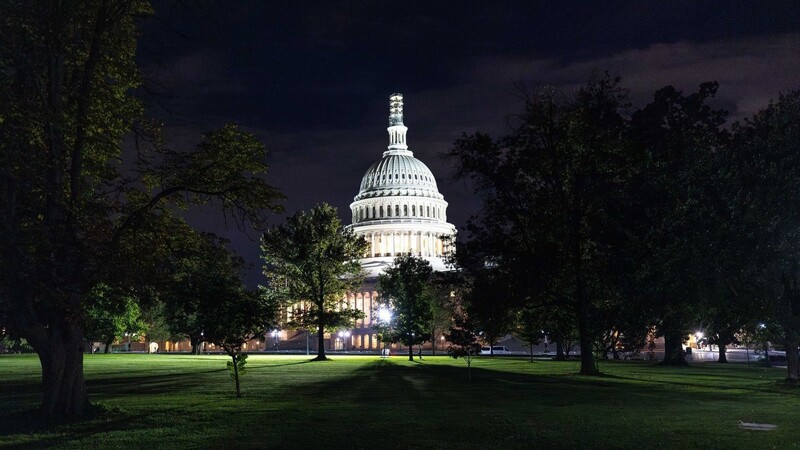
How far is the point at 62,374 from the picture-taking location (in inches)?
804

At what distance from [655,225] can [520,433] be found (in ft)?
82.1

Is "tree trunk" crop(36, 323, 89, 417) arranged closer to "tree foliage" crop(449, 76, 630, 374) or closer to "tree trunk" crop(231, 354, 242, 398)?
"tree trunk" crop(231, 354, 242, 398)

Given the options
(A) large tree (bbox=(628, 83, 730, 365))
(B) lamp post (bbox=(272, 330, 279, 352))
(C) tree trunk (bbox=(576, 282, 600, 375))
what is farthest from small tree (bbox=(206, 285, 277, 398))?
(B) lamp post (bbox=(272, 330, 279, 352))

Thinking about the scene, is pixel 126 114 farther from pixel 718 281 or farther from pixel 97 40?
pixel 718 281

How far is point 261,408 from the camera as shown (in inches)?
888

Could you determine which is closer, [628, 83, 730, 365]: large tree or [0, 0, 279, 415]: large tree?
[0, 0, 279, 415]: large tree

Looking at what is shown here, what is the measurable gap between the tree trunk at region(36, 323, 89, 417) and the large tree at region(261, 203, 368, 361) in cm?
5253

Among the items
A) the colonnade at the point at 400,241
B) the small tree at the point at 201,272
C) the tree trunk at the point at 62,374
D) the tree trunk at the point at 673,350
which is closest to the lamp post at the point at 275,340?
the colonnade at the point at 400,241

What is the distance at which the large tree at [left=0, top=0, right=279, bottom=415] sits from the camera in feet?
59.6

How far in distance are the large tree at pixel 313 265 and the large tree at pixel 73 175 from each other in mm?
49771

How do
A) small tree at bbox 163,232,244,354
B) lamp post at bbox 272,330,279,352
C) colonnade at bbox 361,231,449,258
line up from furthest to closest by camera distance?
1. colonnade at bbox 361,231,449,258
2. lamp post at bbox 272,330,279,352
3. small tree at bbox 163,232,244,354

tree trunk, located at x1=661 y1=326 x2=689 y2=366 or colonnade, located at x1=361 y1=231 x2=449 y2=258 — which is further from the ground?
colonnade, located at x1=361 y1=231 x2=449 y2=258

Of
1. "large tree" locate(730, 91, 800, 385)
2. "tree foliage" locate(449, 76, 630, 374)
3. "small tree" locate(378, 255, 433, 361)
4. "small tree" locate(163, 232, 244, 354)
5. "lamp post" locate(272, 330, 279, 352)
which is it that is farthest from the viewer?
"lamp post" locate(272, 330, 279, 352)

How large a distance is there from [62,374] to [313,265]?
2114 inches
